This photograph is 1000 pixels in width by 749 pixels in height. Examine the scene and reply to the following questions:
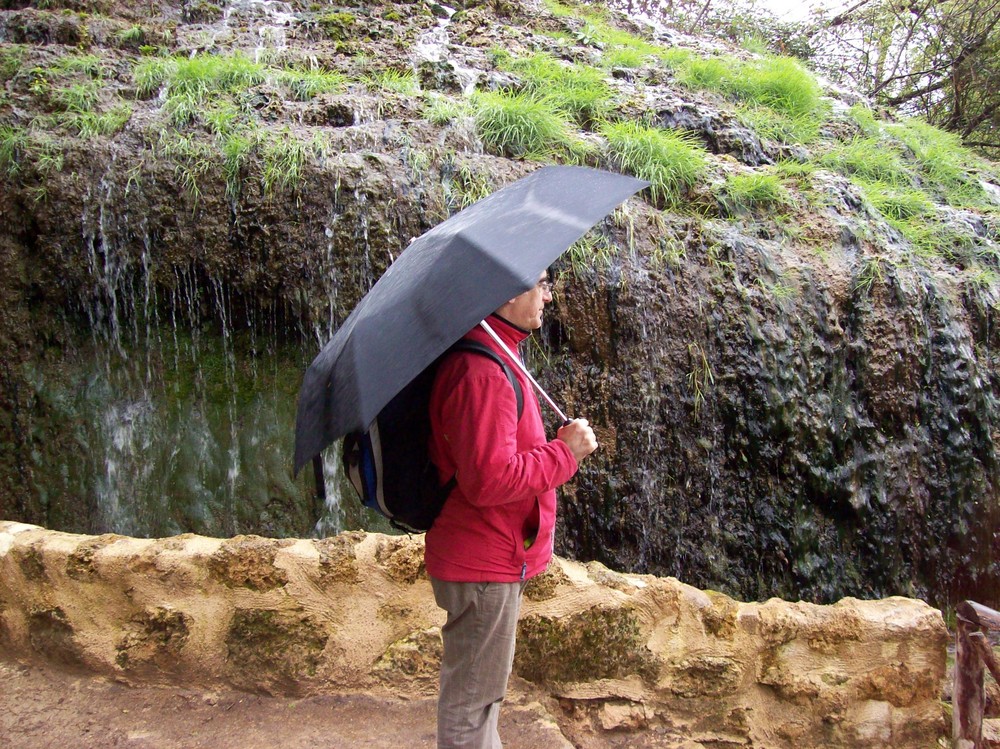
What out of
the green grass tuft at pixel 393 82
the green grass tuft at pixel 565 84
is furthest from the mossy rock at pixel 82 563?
the green grass tuft at pixel 565 84

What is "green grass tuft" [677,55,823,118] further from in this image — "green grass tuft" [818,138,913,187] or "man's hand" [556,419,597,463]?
"man's hand" [556,419,597,463]

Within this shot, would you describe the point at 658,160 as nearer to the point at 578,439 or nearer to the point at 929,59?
the point at 578,439

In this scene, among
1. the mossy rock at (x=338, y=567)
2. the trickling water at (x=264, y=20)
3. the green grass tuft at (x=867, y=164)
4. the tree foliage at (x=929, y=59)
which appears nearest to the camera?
the mossy rock at (x=338, y=567)

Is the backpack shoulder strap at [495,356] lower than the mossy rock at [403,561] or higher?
higher

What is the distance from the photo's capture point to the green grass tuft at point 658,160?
550 centimetres

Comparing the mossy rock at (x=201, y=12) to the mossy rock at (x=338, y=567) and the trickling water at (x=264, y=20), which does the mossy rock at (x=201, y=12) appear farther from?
the mossy rock at (x=338, y=567)

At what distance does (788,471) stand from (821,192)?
94.0 inches

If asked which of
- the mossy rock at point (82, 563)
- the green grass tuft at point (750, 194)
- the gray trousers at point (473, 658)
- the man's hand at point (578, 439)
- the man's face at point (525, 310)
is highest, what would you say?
the man's face at point (525, 310)

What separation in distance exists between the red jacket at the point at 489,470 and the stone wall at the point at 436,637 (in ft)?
3.28

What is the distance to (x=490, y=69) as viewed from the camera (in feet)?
22.9

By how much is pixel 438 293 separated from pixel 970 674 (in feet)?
7.69

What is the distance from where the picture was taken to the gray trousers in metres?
1.90

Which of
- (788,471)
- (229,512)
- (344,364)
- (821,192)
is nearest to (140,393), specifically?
(229,512)

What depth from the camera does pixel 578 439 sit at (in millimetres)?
1914
